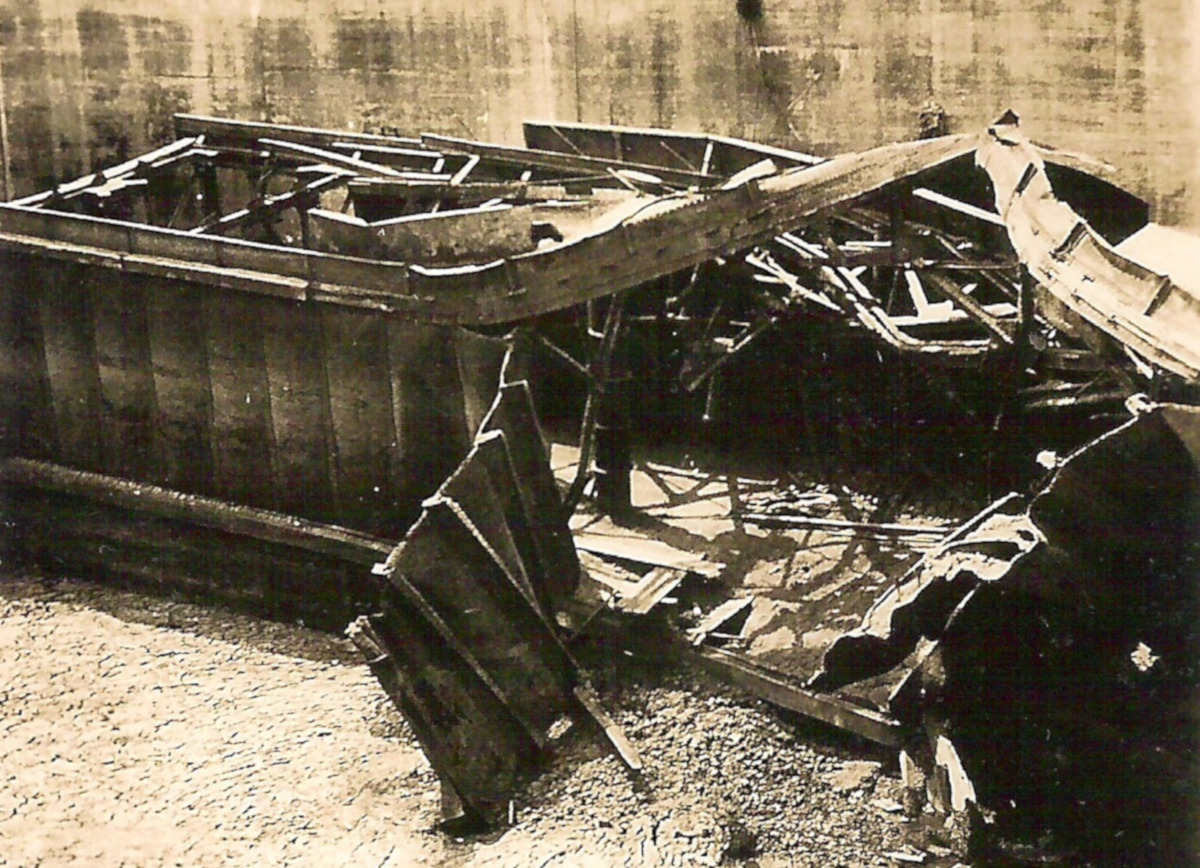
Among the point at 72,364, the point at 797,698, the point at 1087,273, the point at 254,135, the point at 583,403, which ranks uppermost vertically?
the point at 254,135

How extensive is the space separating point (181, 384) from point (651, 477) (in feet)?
10.9

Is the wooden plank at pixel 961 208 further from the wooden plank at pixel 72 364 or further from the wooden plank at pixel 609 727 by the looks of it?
the wooden plank at pixel 72 364

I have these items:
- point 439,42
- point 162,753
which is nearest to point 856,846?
point 162,753

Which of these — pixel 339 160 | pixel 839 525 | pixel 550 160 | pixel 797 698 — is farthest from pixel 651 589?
pixel 339 160

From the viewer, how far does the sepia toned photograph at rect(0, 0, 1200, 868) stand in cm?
564

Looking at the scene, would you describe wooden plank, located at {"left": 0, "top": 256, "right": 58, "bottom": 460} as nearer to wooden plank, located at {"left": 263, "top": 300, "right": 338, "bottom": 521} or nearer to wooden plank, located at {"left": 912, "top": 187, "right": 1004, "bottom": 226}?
wooden plank, located at {"left": 263, "top": 300, "right": 338, "bottom": 521}

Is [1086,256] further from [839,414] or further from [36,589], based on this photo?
[36,589]

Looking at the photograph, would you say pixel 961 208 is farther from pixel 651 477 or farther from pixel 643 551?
pixel 651 477

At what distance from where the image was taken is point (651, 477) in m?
9.77

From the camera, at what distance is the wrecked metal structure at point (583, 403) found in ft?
18.2

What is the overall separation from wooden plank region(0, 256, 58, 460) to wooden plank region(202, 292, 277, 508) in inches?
53.1

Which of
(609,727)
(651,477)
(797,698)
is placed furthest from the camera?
(651,477)

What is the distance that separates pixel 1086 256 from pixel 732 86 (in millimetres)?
6850

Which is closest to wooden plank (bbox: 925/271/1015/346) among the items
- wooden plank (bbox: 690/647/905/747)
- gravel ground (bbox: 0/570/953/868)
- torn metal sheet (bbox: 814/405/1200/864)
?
torn metal sheet (bbox: 814/405/1200/864)
